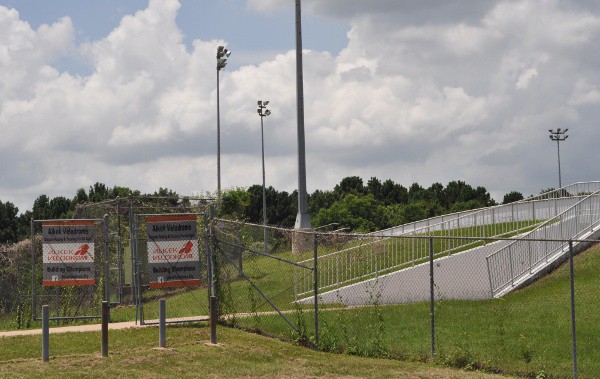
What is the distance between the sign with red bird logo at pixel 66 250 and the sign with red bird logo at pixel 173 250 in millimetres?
3106

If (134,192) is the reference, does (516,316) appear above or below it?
below

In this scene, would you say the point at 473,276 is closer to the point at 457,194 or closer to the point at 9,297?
the point at 9,297

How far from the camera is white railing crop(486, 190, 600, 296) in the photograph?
23422 millimetres

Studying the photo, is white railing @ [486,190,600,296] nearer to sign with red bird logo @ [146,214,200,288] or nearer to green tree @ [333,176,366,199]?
sign with red bird logo @ [146,214,200,288]

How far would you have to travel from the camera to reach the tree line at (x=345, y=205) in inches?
2633

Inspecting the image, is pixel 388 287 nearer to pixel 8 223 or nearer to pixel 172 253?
pixel 172 253

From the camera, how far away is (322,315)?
1734cm

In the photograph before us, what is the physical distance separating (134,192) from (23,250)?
14.9 m

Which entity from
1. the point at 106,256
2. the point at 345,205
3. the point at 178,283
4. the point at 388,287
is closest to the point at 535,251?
the point at 388,287

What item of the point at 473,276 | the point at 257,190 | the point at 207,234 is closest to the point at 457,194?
the point at 257,190

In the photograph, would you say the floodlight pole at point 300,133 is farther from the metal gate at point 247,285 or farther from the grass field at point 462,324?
the metal gate at point 247,285

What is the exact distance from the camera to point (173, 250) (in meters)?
18.9

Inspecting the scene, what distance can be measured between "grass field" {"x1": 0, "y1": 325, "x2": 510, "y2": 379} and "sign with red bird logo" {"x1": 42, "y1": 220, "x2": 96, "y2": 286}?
14.8 feet

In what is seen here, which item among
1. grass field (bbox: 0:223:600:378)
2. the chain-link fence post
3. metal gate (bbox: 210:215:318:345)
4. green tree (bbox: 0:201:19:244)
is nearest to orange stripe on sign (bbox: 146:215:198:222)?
metal gate (bbox: 210:215:318:345)
